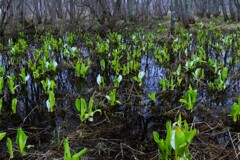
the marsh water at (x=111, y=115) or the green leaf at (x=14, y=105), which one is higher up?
the green leaf at (x=14, y=105)

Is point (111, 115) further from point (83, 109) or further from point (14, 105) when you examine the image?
point (14, 105)

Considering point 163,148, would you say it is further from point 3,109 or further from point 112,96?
point 3,109

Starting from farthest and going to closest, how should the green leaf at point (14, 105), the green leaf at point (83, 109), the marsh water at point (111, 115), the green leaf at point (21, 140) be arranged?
the green leaf at point (14, 105), the green leaf at point (83, 109), the marsh water at point (111, 115), the green leaf at point (21, 140)

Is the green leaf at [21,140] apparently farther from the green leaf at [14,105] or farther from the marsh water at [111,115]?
the green leaf at [14,105]

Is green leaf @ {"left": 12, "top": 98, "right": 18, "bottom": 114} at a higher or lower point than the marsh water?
higher

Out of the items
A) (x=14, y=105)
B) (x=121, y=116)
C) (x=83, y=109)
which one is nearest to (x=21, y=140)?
(x=83, y=109)

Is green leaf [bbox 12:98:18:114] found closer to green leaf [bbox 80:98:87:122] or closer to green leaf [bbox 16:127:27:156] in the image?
green leaf [bbox 80:98:87:122]

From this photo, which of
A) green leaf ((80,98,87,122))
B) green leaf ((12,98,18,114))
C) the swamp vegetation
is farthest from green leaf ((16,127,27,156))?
green leaf ((12,98,18,114))

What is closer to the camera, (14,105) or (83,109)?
(83,109)

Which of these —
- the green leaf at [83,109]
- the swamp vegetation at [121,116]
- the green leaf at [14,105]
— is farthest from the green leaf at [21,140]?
the green leaf at [14,105]

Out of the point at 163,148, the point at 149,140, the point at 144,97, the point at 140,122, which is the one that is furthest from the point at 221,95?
the point at 163,148

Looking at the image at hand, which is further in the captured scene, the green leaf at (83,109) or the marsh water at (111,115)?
the green leaf at (83,109)

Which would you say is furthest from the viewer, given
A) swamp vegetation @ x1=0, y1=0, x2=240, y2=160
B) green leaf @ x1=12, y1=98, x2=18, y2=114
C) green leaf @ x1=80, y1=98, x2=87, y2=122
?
green leaf @ x1=12, y1=98, x2=18, y2=114

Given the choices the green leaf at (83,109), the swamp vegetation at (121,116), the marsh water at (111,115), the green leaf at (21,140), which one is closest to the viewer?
the green leaf at (21,140)
